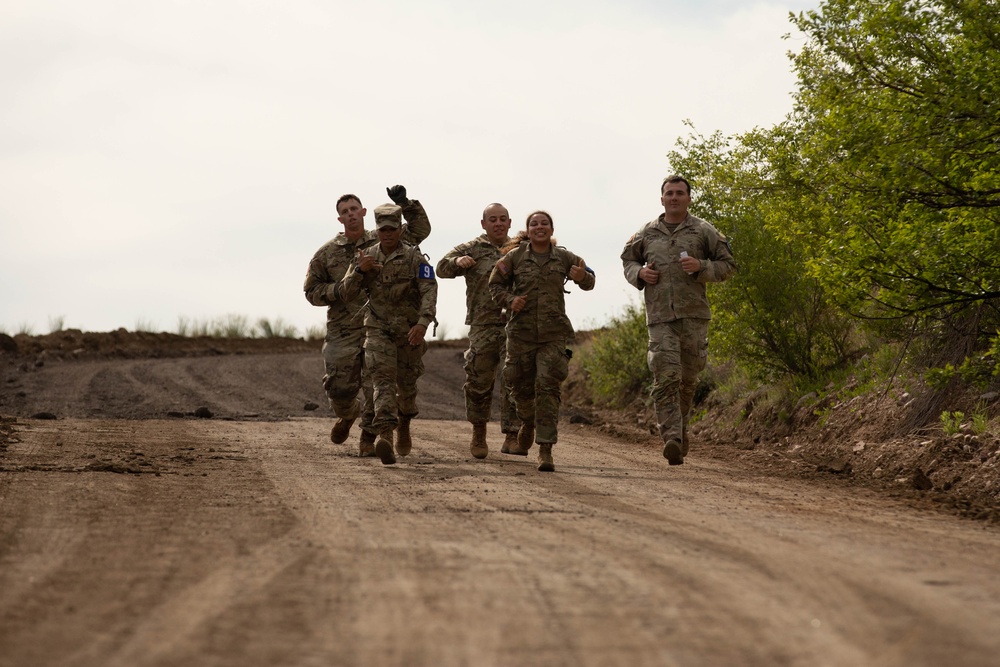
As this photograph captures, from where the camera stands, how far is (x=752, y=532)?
6727 mm

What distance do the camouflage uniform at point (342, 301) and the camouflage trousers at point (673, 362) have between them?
2699 mm

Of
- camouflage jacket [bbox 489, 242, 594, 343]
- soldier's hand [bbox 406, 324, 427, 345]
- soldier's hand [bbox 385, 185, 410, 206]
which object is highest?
soldier's hand [bbox 385, 185, 410, 206]

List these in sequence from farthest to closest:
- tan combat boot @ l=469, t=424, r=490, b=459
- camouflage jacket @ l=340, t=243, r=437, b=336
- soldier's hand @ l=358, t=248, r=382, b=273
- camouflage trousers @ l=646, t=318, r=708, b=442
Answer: tan combat boot @ l=469, t=424, r=490, b=459 → camouflage jacket @ l=340, t=243, r=437, b=336 → soldier's hand @ l=358, t=248, r=382, b=273 → camouflage trousers @ l=646, t=318, r=708, b=442

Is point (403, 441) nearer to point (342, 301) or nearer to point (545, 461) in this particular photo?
point (342, 301)

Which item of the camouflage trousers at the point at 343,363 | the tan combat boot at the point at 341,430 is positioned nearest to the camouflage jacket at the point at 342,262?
the camouflage trousers at the point at 343,363

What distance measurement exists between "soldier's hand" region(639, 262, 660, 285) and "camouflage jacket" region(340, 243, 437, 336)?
192 cm

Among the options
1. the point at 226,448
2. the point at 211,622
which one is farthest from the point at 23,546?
the point at 226,448

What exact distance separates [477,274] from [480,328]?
0.59 metres

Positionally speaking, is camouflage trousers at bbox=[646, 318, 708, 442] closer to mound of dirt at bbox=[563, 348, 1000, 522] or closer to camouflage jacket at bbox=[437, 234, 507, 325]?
mound of dirt at bbox=[563, 348, 1000, 522]

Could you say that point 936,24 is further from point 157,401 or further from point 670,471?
point 157,401

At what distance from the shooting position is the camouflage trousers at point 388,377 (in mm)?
10922

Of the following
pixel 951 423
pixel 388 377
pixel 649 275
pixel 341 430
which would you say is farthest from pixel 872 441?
pixel 341 430

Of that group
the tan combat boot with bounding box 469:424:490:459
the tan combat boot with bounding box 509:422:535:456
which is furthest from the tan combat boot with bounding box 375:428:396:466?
the tan combat boot with bounding box 509:422:535:456

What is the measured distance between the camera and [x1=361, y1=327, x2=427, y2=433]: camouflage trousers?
10922 mm
